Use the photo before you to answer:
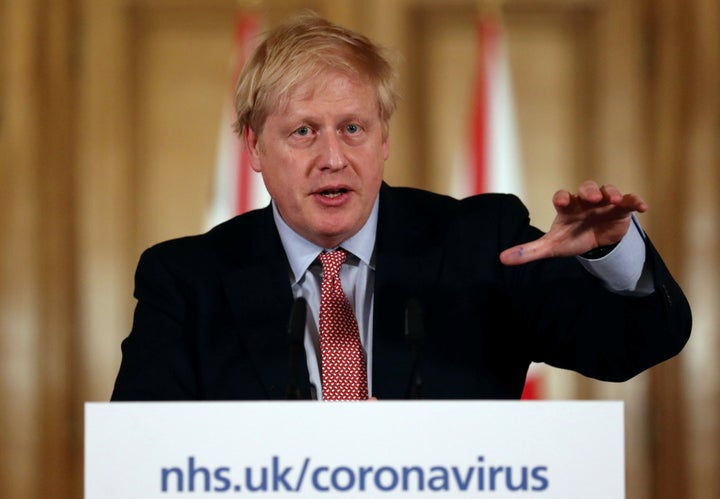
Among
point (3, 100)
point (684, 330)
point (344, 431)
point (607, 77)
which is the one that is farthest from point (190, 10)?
point (344, 431)

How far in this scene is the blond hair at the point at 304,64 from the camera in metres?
2.10

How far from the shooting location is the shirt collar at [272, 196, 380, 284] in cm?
218

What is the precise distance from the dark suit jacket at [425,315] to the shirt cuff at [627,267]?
35 millimetres

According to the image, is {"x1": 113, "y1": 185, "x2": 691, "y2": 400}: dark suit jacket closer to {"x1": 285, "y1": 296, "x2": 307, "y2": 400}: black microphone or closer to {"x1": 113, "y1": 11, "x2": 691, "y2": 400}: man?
{"x1": 113, "y1": 11, "x2": 691, "y2": 400}: man

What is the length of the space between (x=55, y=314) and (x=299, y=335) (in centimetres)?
288

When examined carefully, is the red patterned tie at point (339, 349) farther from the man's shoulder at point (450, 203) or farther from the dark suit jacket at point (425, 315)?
the man's shoulder at point (450, 203)

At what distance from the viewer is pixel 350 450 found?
1329mm

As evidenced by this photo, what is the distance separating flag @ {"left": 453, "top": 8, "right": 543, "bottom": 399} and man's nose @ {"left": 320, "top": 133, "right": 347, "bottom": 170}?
220cm

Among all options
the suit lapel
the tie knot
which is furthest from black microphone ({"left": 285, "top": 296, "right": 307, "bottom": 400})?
the tie knot

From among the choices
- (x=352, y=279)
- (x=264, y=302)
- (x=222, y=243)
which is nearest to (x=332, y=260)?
(x=352, y=279)

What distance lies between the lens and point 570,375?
14.2 ft

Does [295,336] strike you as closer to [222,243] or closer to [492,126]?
[222,243]

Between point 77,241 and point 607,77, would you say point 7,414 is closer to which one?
point 77,241

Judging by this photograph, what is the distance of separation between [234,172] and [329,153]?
217cm
